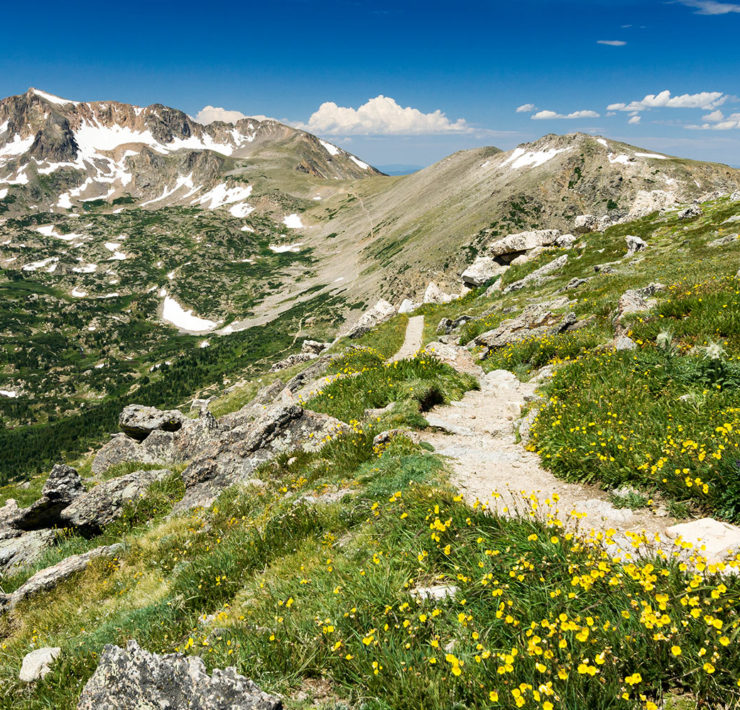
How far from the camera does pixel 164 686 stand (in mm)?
4359

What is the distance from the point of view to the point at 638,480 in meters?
7.27

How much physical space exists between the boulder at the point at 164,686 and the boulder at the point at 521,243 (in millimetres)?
61374

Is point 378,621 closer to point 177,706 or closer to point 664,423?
point 177,706

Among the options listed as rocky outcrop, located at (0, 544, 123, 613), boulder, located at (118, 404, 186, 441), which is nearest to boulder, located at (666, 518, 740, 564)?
rocky outcrop, located at (0, 544, 123, 613)

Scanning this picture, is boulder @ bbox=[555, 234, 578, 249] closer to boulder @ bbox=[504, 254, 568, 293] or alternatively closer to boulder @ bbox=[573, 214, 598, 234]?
boulder @ bbox=[573, 214, 598, 234]

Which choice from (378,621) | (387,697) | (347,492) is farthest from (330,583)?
(347,492)

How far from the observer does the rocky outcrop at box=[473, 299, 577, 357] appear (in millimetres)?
20016

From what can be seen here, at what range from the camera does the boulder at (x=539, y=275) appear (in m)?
40.9

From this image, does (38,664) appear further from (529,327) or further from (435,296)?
(435,296)

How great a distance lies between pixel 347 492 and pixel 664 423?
6.33m

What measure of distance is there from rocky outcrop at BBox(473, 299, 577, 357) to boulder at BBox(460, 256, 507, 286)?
1187 inches

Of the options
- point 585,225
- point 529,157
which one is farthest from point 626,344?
point 529,157

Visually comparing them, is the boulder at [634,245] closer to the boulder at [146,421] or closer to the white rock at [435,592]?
the boulder at [146,421]

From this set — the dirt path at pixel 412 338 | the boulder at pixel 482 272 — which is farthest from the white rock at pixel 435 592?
the boulder at pixel 482 272
